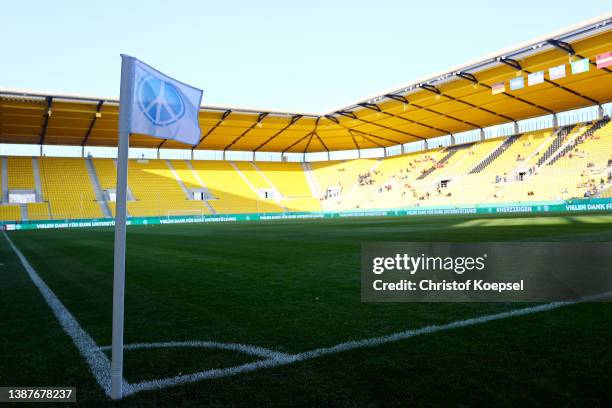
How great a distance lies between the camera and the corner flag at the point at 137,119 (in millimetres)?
2748

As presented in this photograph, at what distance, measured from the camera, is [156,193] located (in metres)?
48.1

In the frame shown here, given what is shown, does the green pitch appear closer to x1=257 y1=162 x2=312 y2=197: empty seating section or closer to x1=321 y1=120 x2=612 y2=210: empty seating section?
x1=321 y1=120 x2=612 y2=210: empty seating section

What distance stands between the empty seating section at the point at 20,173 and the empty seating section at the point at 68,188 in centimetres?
102

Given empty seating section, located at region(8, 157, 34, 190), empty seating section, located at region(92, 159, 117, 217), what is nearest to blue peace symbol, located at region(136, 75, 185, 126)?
empty seating section, located at region(92, 159, 117, 217)

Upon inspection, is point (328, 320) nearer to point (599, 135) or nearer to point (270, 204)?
point (599, 135)

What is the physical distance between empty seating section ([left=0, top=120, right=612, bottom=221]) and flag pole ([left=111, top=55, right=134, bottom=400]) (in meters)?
36.3

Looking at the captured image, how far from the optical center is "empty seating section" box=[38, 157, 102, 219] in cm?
4250

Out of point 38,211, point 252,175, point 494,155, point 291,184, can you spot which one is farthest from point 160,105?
point 291,184

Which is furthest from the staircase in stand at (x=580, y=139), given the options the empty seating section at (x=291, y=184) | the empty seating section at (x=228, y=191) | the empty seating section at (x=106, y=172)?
the empty seating section at (x=106, y=172)

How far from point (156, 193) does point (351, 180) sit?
2387 centimetres

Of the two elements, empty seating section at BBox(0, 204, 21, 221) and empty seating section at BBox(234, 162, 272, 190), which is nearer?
empty seating section at BBox(0, 204, 21, 221)

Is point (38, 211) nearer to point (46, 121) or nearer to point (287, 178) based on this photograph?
point (46, 121)

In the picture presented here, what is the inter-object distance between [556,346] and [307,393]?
1.97 meters

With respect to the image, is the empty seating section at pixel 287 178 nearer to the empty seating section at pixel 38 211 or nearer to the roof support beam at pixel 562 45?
the empty seating section at pixel 38 211
